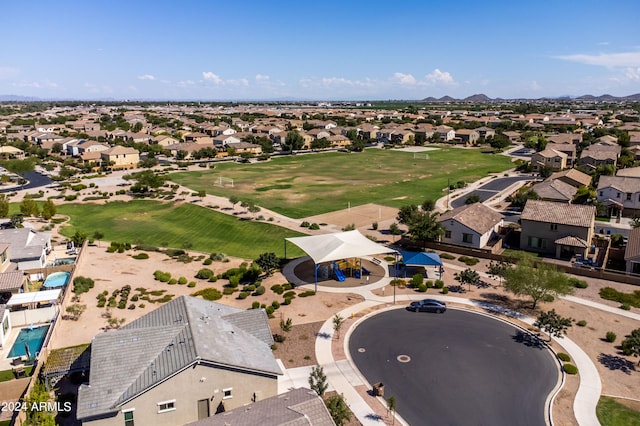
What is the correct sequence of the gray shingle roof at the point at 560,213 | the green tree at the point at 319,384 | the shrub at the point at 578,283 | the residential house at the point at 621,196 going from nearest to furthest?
the green tree at the point at 319,384
the shrub at the point at 578,283
the gray shingle roof at the point at 560,213
the residential house at the point at 621,196

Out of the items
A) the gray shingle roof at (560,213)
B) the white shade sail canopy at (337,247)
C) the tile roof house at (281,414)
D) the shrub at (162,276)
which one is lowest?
the shrub at (162,276)

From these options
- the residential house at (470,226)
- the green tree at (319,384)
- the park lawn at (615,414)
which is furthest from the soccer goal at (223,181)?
the park lawn at (615,414)

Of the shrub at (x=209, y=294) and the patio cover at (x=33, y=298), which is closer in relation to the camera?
the patio cover at (x=33, y=298)

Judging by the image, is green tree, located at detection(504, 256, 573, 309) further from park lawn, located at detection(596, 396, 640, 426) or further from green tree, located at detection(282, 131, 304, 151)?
green tree, located at detection(282, 131, 304, 151)

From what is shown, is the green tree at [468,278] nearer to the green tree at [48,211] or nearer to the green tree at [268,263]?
the green tree at [268,263]

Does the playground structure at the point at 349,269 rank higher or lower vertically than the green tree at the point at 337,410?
lower

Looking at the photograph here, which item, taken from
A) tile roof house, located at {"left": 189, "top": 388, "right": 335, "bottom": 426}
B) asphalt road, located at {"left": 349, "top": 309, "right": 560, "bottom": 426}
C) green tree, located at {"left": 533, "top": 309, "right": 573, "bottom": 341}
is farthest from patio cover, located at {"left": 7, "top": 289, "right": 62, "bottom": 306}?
green tree, located at {"left": 533, "top": 309, "right": 573, "bottom": 341}

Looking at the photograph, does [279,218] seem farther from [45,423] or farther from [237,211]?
[45,423]
